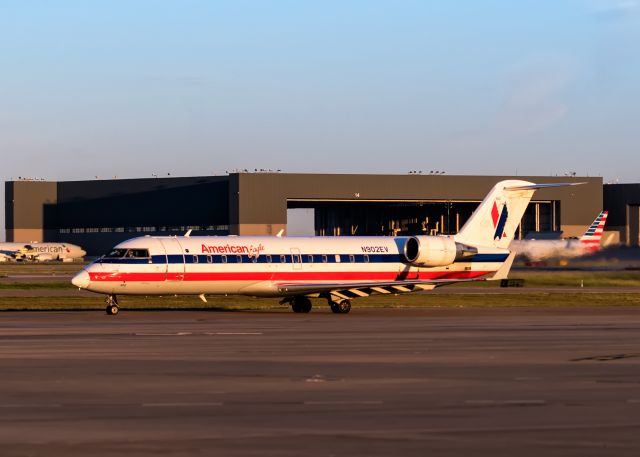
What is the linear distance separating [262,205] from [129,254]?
90590 mm

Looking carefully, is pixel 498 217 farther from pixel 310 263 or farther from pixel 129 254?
pixel 129 254

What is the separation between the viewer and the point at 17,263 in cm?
16225

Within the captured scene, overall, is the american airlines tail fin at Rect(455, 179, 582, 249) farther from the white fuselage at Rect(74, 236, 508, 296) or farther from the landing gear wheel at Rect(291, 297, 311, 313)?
the landing gear wheel at Rect(291, 297, 311, 313)

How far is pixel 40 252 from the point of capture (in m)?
160

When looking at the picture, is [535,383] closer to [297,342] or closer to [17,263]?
[297,342]

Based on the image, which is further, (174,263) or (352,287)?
(352,287)

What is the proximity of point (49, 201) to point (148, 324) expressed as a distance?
12958 centimetres

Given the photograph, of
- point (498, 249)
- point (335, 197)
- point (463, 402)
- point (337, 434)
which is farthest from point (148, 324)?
point (335, 197)

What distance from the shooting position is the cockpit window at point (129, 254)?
47.7m

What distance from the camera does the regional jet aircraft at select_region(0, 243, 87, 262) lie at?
15812 centimetres

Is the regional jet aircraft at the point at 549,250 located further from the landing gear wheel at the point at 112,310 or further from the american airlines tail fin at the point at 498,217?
the landing gear wheel at the point at 112,310

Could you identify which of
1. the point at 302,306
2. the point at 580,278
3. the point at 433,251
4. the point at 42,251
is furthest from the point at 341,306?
the point at 42,251

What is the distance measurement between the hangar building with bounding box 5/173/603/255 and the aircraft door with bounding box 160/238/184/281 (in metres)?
88.7

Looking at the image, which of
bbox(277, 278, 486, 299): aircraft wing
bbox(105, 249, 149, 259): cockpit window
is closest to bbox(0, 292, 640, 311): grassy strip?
bbox(277, 278, 486, 299): aircraft wing
